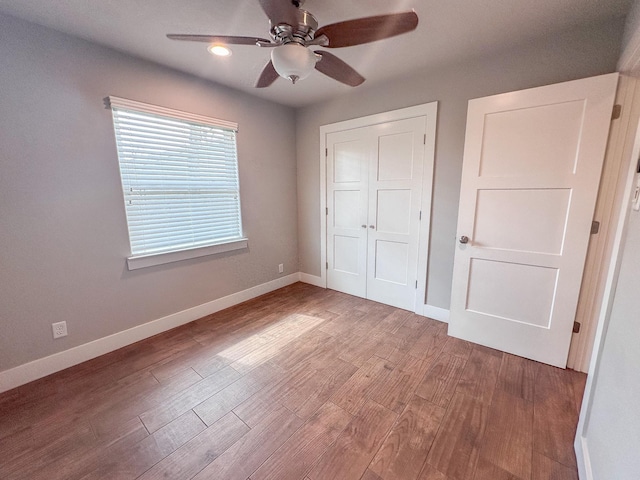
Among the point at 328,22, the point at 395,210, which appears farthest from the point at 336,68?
the point at 395,210

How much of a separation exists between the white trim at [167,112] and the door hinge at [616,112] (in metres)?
3.06

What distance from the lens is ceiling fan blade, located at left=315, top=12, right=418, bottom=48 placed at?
3.77 feet

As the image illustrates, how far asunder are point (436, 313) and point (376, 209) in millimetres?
1280

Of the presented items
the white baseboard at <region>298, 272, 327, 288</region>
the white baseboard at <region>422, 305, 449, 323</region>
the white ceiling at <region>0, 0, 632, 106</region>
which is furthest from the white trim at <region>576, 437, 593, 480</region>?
the white baseboard at <region>298, 272, 327, 288</region>

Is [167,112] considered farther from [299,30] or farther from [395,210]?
[395,210]

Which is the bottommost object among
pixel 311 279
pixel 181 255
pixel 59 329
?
pixel 311 279

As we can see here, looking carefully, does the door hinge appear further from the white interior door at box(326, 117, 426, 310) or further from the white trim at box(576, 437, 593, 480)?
the white trim at box(576, 437, 593, 480)

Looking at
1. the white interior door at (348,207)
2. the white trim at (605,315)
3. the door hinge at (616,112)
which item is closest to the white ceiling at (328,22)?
the door hinge at (616,112)

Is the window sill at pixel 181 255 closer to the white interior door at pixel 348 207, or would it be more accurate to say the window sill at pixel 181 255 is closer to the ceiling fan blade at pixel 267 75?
the white interior door at pixel 348 207

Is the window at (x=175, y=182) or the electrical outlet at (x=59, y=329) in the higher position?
the window at (x=175, y=182)

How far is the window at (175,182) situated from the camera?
215cm

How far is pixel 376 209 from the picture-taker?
9.70 ft

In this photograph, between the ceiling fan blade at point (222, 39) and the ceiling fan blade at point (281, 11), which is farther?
the ceiling fan blade at point (222, 39)

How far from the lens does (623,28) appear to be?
1618 mm
